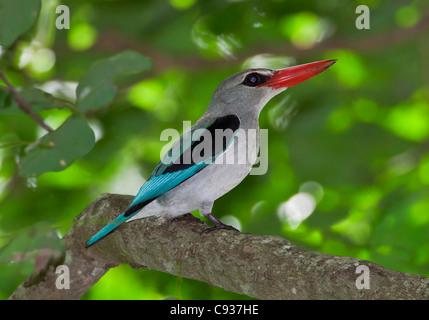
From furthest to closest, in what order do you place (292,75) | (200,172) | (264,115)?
(264,115) → (292,75) → (200,172)

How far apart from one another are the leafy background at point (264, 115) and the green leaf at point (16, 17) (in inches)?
71.2

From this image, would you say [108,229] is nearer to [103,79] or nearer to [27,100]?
[27,100]

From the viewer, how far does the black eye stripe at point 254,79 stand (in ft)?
11.8

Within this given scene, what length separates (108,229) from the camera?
279cm

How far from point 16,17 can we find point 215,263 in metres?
1.27

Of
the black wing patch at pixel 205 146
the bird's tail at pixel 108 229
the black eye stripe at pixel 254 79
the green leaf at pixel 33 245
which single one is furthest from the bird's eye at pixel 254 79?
the green leaf at pixel 33 245

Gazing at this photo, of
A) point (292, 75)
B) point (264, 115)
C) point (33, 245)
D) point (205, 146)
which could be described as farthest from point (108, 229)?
point (264, 115)

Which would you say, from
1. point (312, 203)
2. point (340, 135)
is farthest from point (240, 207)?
point (340, 135)

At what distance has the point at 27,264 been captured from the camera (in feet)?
6.38

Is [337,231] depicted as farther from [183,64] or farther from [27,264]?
[27,264]

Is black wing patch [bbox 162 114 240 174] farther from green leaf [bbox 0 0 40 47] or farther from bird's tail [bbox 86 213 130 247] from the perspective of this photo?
green leaf [bbox 0 0 40 47]

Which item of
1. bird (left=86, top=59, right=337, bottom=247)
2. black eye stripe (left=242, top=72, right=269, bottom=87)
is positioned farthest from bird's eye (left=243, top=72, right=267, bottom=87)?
bird (left=86, top=59, right=337, bottom=247)

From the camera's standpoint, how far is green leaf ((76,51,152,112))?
2092 millimetres

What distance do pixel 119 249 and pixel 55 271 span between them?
0.47m
